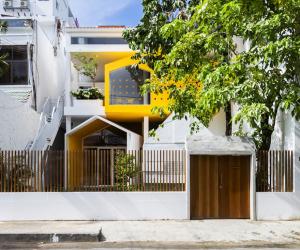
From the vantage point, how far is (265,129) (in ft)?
42.2

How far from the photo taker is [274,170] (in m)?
12.3

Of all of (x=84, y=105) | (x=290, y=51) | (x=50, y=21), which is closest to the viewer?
(x=290, y=51)

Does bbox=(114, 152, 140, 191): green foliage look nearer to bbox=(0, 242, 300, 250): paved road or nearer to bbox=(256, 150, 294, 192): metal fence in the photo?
bbox=(0, 242, 300, 250): paved road

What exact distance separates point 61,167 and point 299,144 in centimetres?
677

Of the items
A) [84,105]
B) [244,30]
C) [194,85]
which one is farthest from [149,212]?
[84,105]

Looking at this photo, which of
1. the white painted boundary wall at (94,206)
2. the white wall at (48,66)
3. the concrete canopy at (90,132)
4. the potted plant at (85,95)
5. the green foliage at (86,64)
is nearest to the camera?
the white painted boundary wall at (94,206)

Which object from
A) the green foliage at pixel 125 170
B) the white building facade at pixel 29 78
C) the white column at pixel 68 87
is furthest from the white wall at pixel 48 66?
the green foliage at pixel 125 170

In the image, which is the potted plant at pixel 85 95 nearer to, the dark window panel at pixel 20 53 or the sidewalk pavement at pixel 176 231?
the dark window panel at pixel 20 53

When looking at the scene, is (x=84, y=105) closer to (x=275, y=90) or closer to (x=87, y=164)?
(x=87, y=164)

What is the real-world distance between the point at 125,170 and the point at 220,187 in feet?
8.85

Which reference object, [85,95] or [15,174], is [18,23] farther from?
[15,174]

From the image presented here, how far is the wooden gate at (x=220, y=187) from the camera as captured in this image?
39.4 ft

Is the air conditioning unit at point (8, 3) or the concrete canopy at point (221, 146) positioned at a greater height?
the air conditioning unit at point (8, 3)

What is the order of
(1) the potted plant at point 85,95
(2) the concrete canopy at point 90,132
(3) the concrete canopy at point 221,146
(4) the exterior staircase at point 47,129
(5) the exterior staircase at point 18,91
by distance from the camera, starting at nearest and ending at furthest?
(3) the concrete canopy at point 221,146
(2) the concrete canopy at point 90,132
(4) the exterior staircase at point 47,129
(5) the exterior staircase at point 18,91
(1) the potted plant at point 85,95
